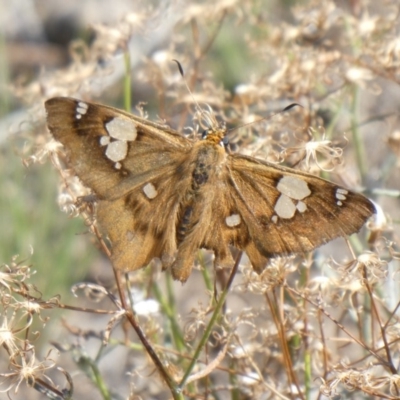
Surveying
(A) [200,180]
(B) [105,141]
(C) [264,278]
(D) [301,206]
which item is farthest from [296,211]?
(B) [105,141]

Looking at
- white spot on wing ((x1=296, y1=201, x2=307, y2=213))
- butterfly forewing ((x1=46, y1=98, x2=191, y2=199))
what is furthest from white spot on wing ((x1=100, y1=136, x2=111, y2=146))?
white spot on wing ((x1=296, y1=201, x2=307, y2=213))

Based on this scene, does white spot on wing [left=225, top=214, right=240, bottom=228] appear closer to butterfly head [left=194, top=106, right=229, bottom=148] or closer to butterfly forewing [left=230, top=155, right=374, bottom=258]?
butterfly forewing [left=230, top=155, right=374, bottom=258]

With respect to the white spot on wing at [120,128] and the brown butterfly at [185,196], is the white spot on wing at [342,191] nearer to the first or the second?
the brown butterfly at [185,196]

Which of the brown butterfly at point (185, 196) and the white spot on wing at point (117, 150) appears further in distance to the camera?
the white spot on wing at point (117, 150)

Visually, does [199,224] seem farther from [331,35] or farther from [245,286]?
[331,35]

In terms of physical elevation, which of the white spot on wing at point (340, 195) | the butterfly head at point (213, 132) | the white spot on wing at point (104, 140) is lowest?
the butterfly head at point (213, 132)

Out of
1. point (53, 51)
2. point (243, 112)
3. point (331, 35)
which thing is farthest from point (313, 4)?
point (53, 51)

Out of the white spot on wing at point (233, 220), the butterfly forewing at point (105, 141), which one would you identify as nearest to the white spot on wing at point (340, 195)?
the white spot on wing at point (233, 220)
